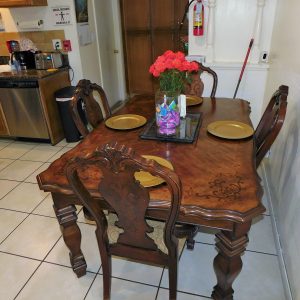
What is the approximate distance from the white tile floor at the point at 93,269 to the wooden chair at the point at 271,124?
71 cm

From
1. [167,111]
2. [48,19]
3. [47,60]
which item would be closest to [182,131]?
[167,111]

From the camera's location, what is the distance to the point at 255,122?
2.92 m

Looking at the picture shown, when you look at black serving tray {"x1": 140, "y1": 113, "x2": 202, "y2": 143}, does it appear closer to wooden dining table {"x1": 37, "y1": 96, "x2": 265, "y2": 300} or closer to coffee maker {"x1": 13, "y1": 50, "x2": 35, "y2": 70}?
wooden dining table {"x1": 37, "y1": 96, "x2": 265, "y2": 300}

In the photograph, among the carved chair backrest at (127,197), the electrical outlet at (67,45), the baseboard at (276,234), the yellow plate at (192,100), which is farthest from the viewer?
the electrical outlet at (67,45)

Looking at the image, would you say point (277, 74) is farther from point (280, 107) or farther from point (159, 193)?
point (159, 193)

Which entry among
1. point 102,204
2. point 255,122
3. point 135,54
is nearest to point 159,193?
point 102,204

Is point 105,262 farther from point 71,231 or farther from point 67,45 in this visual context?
point 67,45

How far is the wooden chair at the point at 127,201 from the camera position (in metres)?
0.88

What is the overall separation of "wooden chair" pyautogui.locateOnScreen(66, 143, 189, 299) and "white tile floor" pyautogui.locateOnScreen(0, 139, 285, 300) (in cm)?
24

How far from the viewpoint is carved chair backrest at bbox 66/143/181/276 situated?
0.88 meters

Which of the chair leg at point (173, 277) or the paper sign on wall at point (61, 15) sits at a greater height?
the paper sign on wall at point (61, 15)

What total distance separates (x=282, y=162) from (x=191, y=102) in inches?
32.8

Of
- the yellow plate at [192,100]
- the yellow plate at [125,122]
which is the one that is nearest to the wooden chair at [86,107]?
the yellow plate at [125,122]

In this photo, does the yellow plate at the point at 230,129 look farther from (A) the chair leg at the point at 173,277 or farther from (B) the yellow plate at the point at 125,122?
(A) the chair leg at the point at 173,277
